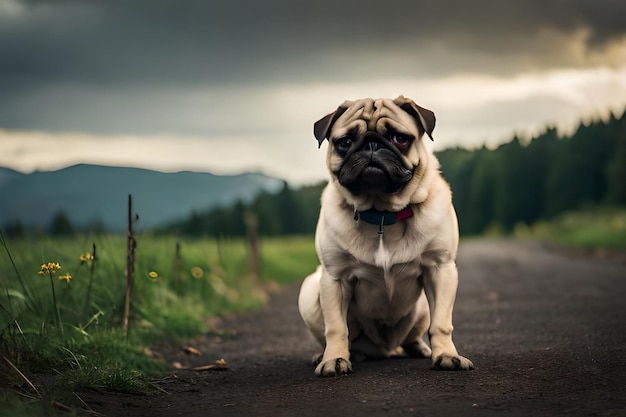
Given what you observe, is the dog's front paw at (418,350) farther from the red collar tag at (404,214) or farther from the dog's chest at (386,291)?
the red collar tag at (404,214)

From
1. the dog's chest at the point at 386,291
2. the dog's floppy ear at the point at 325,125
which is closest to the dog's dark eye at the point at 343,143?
the dog's floppy ear at the point at 325,125

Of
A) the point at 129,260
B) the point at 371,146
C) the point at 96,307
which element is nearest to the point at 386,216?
the point at 371,146

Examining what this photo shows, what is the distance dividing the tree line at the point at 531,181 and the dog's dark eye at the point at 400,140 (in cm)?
4972

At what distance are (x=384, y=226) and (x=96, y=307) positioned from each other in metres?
3.03

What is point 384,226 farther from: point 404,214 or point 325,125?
point 325,125

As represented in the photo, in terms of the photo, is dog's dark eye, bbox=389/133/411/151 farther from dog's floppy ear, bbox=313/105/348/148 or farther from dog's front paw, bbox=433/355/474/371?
dog's front paw, bbox=433/355/474/371

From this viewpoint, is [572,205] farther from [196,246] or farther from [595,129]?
[196,246]

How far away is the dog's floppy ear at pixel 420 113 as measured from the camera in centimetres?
562

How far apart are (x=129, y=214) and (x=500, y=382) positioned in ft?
11.9

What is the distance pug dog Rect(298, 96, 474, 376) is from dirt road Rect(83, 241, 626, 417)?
17.0 inches

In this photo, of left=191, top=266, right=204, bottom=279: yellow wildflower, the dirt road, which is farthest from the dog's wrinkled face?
left=191, top=266, right=204, bottom=279: yellow wildflower

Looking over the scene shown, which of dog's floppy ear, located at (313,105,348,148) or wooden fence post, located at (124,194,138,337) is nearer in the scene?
dog's floppy ear, located at (313,105,348,148)

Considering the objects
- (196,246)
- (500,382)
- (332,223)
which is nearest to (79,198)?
(196,246)

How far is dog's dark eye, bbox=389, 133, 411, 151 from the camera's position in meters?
5.54
